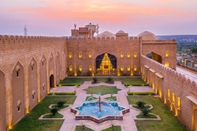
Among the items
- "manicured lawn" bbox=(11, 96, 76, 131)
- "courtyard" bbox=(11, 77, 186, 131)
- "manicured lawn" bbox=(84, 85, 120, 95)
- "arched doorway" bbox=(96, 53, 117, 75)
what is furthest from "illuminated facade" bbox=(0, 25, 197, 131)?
"manicured lawn" bbox=(84, 85, 120, 95)

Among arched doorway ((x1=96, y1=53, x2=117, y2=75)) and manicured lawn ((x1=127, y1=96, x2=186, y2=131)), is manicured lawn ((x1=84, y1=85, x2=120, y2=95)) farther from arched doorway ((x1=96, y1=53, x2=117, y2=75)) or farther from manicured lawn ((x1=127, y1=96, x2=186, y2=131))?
arched doorway ((x1=96, y1=53, x2=117, y2=75))

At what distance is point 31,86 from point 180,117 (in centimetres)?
1317

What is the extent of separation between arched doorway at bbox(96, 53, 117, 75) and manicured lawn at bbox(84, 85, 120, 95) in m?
9.38

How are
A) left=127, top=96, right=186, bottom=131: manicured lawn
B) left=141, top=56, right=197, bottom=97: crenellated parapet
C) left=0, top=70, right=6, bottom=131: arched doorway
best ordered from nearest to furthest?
left=141, top=56, right=197, bottom=97: crenellated parapet < left=0, top=70, right=6, bottom=131: arched doorway < left=127, top=96, right=186, bottom=131: manicured lawn

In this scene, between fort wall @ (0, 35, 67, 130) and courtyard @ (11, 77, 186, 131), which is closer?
fort wall @ (0, 35, 67, 130)

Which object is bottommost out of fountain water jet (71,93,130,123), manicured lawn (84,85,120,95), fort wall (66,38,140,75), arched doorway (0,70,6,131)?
fountain water jet (71,93,130,123)

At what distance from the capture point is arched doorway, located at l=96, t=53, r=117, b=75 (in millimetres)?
38156

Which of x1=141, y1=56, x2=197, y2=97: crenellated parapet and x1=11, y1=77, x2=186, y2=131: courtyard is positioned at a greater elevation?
x1=141, y1=56, x2=197, y2=97: crenellated parapet

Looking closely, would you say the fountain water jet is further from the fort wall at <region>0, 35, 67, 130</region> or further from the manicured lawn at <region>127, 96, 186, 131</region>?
the fort wall at <region>0, 35, 67, 130</region>

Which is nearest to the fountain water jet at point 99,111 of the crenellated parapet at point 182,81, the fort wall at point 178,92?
the fort wall at point 178,92

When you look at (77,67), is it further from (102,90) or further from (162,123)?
(162,123)

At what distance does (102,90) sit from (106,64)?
459 inches

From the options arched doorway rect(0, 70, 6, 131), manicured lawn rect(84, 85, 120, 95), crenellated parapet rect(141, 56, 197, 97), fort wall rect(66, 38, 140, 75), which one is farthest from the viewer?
fort wall rect(66, 38, 140, 75)

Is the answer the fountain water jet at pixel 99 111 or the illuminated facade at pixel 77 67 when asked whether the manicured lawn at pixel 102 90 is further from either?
the fountain water jet at pixel 99 111
